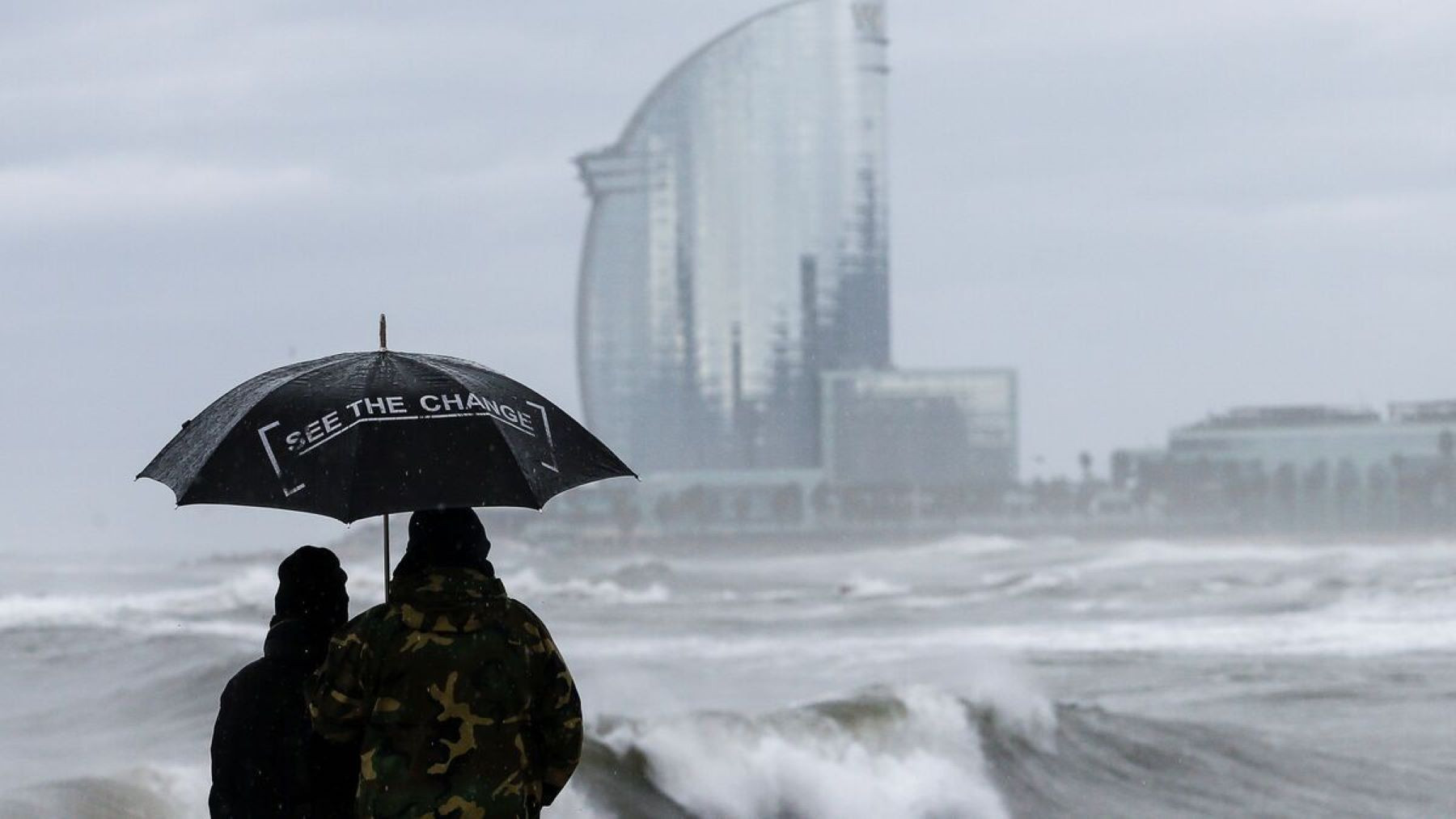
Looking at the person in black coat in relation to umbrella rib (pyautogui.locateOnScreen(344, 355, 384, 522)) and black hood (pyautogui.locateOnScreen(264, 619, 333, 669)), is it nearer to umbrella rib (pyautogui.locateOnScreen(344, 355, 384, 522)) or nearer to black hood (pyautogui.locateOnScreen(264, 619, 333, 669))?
black hood (pyautogui.locateOnScreen(264, 619, 333, 669))

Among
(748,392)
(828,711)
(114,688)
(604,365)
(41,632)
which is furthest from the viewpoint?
(748,392)

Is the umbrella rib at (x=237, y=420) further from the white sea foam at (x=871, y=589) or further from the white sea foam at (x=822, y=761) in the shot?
the white sea foam at (x=871, y=589)

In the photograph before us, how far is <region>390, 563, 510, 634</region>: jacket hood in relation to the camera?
9.57 feet

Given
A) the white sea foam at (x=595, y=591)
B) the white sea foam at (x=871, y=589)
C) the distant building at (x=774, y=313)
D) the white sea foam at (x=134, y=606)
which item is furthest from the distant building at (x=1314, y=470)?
the white sea foam at (x=134, y=606)

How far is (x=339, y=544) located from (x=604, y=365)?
→ 20.0 meters

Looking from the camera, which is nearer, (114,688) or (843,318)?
(114,688)

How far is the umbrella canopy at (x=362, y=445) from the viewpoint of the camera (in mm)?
3117

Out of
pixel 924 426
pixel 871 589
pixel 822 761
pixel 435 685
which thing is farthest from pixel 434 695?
pixel 924 426

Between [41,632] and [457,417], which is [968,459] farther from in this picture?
[457,417]

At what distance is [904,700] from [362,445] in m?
10.6

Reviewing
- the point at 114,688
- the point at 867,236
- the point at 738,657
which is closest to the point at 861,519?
the point at 867,236

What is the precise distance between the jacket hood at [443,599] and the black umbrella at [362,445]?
5.3 inches

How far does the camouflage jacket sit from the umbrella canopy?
Answer: 0.20 meters

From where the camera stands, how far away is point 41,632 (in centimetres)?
2678
